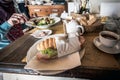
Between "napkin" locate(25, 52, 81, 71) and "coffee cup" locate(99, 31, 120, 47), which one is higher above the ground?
Result: "coffee cup" locate(99, 31, 120, 47)

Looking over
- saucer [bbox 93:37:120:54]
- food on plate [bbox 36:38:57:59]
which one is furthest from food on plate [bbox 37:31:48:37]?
saucer [bbox 93:37:120:54]

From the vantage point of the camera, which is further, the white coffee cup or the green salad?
the white coffee cup

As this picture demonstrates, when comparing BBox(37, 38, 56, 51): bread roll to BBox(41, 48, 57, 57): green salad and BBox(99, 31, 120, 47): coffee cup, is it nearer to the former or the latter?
BBox(41, 48, 57, 57): green salad

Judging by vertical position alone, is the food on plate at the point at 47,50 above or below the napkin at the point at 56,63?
above

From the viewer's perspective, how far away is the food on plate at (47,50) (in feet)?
2.27

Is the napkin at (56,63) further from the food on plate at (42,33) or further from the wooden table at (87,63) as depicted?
the food on plate at (42,33)

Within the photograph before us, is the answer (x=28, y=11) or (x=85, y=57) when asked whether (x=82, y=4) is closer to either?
(x=85, y=57)

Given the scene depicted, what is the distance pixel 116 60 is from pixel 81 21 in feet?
1.33

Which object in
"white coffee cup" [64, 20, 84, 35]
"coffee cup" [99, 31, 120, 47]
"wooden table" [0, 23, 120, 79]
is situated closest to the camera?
"wooden table" [0, 23, 120, 79]

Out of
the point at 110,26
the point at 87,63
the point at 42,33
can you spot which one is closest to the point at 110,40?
the point at 87,63

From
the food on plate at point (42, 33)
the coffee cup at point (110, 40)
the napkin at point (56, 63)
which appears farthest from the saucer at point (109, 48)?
the food on plate at point (42, 33)

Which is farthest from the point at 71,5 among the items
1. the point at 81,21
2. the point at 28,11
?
the point at 28,11

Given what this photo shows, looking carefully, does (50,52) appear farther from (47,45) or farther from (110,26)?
(110,26)

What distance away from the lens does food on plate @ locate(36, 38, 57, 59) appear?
69cm
